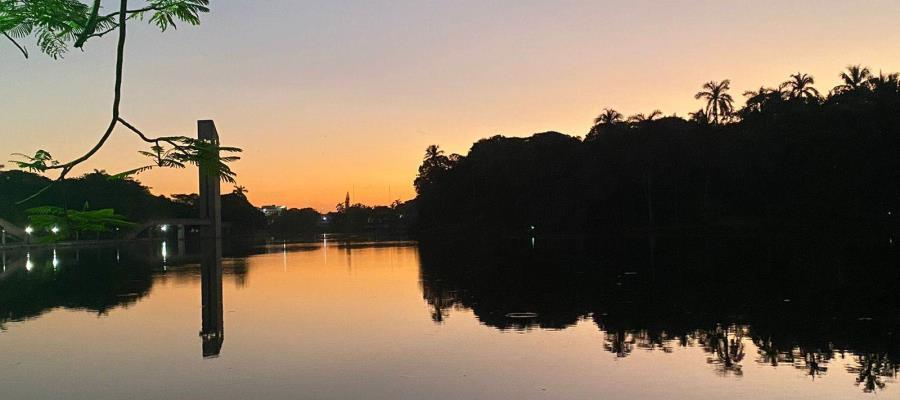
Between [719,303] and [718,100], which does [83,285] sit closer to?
[719,303]

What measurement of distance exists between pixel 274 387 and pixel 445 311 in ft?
21.3

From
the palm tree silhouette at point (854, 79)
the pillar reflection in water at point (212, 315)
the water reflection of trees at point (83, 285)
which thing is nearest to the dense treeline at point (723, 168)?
the palm tree silhouette at point (854, 79)

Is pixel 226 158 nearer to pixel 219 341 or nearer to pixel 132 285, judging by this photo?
pixel 219 341

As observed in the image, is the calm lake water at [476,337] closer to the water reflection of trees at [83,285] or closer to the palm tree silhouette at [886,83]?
the water reflection of trees at [83,285]

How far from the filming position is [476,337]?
11.5 meters

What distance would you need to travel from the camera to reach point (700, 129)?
62.6 m

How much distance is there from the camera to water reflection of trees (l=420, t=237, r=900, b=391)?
9739 mm

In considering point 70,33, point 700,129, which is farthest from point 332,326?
point 700,129

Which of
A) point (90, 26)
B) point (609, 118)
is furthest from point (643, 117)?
point (90, 26)

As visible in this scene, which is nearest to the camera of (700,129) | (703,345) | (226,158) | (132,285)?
(226,158)

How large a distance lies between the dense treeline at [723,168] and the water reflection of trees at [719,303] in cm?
2917

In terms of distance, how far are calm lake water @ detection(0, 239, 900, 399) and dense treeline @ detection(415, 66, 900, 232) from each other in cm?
3399

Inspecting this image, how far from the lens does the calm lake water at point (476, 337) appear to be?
8273 mm

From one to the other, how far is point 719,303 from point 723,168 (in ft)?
157
